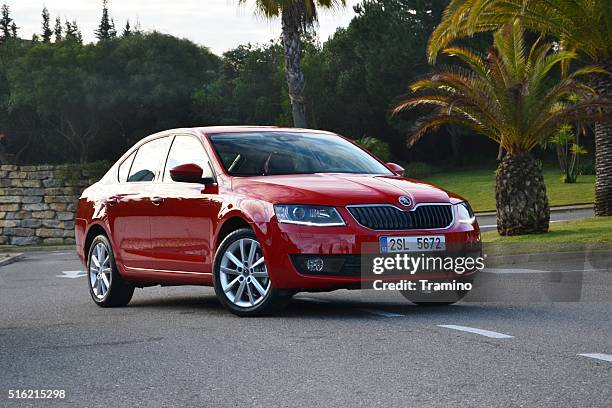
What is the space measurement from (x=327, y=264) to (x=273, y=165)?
1437 mm

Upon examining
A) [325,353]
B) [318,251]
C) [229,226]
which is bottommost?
[325,353]

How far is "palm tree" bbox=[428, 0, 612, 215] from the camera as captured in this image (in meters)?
22.9

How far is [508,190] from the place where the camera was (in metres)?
20.5

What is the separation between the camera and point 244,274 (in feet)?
30.5

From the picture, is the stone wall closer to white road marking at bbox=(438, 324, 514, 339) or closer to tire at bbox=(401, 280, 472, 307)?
tire at bbox=(401, 280, 472, 307)

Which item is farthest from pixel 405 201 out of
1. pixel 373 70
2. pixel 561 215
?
pixel 373 70

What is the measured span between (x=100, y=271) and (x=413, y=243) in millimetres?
3893

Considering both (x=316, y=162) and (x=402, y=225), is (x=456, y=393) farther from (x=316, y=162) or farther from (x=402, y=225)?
(x=316, y=162)

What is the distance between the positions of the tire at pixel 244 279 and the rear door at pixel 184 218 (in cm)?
29

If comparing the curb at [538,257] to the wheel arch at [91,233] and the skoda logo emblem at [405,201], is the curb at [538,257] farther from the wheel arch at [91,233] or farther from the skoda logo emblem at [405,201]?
the skoda logo emblem at [405,201]

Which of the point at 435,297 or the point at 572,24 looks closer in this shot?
the point at 435,297

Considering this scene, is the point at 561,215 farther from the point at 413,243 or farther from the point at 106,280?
the point at 413,243

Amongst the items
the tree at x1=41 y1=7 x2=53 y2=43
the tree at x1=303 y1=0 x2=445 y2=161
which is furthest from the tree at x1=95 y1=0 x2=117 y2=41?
the tree at x1=303 y1=0 x2=445 y2=161

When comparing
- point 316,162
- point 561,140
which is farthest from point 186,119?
point 316,162
